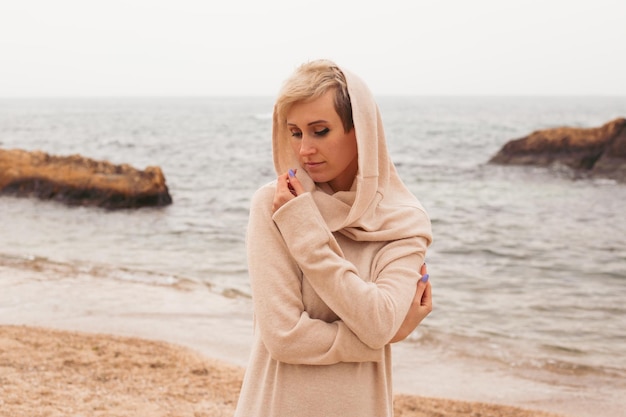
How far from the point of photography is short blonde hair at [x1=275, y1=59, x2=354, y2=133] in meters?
2.02

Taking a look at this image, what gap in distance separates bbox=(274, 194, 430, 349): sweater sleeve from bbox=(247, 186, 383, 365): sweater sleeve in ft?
0.15

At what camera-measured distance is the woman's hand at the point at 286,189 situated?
6.63 ft

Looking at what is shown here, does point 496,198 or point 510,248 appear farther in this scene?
point 496,198

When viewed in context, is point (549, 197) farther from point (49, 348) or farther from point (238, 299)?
point (49, 348)

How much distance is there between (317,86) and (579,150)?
29393 mm

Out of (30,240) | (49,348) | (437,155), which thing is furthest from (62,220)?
(437,155)

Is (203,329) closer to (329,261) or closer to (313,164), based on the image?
(313,164)

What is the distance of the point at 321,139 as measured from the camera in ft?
6.86

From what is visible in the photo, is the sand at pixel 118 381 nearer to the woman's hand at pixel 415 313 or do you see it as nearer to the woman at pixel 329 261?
the woman at pixel 329 261

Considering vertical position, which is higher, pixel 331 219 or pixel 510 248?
pixel 331 219

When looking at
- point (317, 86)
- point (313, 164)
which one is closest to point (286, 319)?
point (313, 164)

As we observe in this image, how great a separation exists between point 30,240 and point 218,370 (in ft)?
28.1

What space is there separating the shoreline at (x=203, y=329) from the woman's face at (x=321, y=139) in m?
4.19

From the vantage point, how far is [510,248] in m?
13.5
